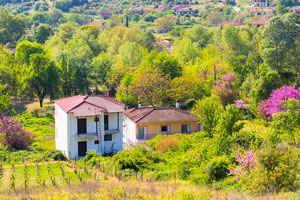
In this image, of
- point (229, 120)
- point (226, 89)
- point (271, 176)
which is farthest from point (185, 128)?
point (271, 176)

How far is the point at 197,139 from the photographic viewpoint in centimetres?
3691

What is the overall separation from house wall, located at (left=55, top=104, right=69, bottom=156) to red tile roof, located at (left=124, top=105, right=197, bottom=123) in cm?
725

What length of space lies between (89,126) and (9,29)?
72175mm

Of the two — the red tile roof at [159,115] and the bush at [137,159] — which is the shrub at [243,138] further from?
the red tile roof at [159,115]

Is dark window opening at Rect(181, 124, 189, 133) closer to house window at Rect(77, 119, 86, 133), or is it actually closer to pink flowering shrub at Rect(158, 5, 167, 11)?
house window at Rect(77, 119, 86, 133)

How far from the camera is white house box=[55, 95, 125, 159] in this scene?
3441 cm

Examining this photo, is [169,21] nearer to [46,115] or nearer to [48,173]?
[46,115]

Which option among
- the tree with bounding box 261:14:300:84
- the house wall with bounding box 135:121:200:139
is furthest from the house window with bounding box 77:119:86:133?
the tree with bounding box 261:14:300:84

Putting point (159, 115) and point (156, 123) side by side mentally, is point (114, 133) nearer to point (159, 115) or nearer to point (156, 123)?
point (156, 123)

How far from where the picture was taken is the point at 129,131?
43.5 m

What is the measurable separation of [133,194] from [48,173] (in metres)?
11.3

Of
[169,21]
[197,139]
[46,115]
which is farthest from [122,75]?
[169,21]

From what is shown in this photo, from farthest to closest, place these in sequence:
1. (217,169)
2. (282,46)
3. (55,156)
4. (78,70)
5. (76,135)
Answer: (78,70)
(282,46)
(76,135)
(55,156)
(217,169)

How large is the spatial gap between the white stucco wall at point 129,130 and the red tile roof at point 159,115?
1.92 feet
